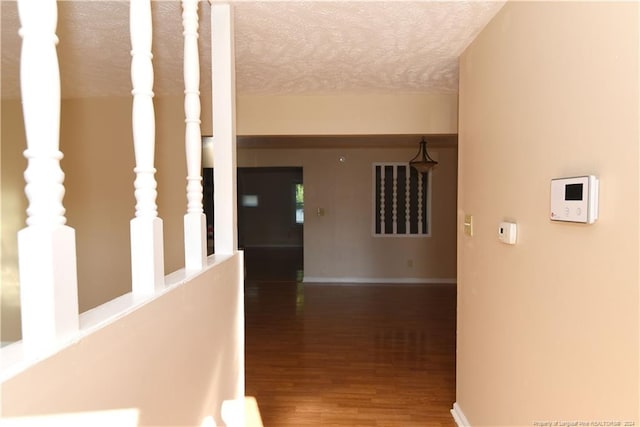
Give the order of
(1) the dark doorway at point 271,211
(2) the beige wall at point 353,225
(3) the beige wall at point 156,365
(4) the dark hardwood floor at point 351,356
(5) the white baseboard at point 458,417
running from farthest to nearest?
(1) the dark doorway at point 271,211
(2) the beige wall at point 353,225
(4) the dark hardwood floor at point 351,356
(5) the white baseboard at point 458,417
(3) the beige wall at point 156,365

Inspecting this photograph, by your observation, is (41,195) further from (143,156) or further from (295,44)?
(295,44)

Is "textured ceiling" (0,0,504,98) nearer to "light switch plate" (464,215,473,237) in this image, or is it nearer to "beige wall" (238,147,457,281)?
"light switch plate" (464,215,473,237)

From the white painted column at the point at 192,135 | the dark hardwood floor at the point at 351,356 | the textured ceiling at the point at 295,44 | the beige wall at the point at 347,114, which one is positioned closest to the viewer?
the white painted column at the point at 192,135

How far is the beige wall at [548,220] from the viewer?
0.98 metres

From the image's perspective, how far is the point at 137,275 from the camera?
1.03 meters

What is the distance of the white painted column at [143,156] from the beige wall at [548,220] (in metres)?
1.26

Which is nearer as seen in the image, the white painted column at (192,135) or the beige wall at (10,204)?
the white painted column at (192,135)

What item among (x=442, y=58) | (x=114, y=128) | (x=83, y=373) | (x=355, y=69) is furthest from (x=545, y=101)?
(x=114, y=128)

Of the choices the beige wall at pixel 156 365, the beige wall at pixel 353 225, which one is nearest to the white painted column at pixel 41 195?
the beige wall at pixel 156 365

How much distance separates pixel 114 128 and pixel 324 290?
3754mm

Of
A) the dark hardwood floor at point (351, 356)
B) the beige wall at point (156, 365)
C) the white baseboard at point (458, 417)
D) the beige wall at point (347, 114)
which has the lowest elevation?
the dark hardwood floor at point (351, 356)

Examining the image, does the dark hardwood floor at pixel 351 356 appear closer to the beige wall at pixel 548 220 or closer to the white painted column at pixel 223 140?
the beige wall at pixel 548 220

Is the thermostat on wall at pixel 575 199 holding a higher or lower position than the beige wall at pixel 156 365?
higher

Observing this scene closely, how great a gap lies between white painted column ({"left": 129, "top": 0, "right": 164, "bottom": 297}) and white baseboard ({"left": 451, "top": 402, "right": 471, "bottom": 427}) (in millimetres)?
2047
